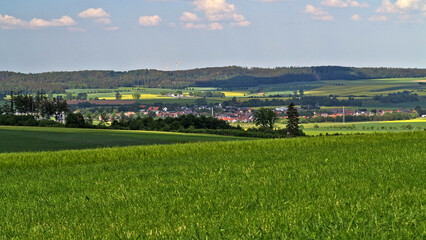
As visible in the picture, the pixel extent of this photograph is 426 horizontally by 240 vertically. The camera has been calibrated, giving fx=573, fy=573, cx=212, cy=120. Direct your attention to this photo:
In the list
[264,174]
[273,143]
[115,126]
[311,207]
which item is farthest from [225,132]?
[311,207]

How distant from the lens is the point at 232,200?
43.6 ft

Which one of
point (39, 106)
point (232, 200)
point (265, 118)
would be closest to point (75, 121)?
point (265, 118)

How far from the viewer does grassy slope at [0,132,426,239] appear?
1007 centimetres

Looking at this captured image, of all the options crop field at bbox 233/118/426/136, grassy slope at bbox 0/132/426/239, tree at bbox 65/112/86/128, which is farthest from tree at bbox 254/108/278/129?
grassy slope at bbox 0/132/426/239

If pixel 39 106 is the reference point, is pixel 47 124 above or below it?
below

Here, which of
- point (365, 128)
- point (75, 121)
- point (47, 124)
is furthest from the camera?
point (365, 128)

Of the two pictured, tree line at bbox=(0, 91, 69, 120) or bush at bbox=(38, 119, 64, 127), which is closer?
bush at bbox=(38, 119, 64, 127)

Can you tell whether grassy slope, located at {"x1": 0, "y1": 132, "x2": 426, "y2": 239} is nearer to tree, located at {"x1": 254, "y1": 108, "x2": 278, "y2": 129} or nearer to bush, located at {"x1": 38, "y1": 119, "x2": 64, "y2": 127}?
bush, located at {"x1": 38, "y1": 119, "x2": 64, "y2": 127}

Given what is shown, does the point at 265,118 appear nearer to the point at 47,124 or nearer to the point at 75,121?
the point at 75,121

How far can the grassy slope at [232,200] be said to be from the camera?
33.0ft

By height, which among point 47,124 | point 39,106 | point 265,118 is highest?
point 39,106

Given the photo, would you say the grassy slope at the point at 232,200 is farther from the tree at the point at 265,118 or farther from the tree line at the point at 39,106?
the tree line at the point at 39,106

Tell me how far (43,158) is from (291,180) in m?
17.8

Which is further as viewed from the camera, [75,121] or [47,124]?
[47,124]
